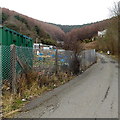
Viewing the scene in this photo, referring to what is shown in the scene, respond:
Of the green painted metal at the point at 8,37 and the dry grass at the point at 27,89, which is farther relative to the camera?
the green painted metal at the point at 8,37

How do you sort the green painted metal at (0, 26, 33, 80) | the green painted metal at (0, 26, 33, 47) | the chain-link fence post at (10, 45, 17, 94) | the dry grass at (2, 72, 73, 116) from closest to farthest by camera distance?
the dry grass at (2, 72, 73, 116), the chain-link fence post at (10, 45, 17, 94), the green painted metal at (0, 26, 33, 80), the green painted metal at (0, 26, 33, 47)

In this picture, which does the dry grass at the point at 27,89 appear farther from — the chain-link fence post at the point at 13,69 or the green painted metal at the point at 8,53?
the green painted metal at the point at 8,53

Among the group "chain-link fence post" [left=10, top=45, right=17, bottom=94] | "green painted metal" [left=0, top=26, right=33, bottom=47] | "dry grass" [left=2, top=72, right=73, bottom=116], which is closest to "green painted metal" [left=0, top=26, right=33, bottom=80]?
"green painted metal" [left=0, top=26, right=33, bottom=47]

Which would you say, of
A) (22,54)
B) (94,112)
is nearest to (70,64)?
(22,54)

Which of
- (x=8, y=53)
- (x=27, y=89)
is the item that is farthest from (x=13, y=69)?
(x=27, y=89)

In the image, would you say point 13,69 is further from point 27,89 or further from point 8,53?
point 27,89

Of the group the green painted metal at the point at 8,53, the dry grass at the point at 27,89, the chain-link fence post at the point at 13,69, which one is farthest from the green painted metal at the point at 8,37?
the dry grass at the point at 27,89

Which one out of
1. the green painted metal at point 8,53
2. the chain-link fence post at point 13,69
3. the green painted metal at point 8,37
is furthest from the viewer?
the green painted metal at point 8,37

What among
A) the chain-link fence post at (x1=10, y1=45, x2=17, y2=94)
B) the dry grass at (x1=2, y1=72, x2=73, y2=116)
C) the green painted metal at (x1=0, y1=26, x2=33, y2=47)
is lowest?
the dry grass at (x1=2, y1=72, x2=73, y2=116)

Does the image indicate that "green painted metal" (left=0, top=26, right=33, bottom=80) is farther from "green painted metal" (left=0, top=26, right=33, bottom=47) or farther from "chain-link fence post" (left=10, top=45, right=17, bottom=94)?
"chain-link fence post" (left=10, top=45, right=17, bottom=94)

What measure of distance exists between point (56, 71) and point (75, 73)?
265 centimetres

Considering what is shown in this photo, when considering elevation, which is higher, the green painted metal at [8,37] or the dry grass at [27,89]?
the green painted metal at [8,37]

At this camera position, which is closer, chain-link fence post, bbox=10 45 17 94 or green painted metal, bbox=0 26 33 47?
chain-link fence post, bbox=10 45 17 94

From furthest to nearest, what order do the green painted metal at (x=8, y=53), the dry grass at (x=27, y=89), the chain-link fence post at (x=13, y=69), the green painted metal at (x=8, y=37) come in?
the green painted metal at (x=8, y=37), the green painted metal at (x=8, y=53), the chain-link fence post at (x=13, y=69), the dry grass at (x=27, y=89)
